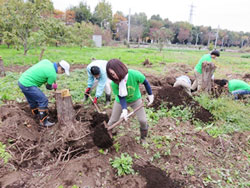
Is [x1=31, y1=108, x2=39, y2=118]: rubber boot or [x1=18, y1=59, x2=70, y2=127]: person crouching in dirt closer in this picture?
[x1=18, y1=59, x2=70, y2=127]: person crouching in dirt

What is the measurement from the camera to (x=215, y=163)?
3.00 m

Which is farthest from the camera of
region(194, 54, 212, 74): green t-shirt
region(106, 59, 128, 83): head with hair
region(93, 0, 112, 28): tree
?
region(93, 0, 112, 28): tree

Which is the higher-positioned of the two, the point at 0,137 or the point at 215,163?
the point at 0,137

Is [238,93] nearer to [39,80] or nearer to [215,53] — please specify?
[215,53]

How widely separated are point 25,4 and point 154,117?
11.8 m

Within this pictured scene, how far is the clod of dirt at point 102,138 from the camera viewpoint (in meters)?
2.86

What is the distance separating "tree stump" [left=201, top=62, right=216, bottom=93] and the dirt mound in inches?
38.0

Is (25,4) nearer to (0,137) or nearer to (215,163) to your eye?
(0,137)

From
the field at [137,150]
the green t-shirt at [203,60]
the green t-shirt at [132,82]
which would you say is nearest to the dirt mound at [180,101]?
the field at [137,150]

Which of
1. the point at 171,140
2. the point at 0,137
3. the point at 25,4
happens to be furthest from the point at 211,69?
the point at 25,4

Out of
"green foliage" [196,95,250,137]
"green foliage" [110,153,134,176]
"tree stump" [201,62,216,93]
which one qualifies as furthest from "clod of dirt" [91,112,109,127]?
"tree stump" [201,62,216,93]

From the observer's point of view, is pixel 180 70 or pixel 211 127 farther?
pixel 180 70

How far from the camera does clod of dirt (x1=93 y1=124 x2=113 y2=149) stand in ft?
9.38

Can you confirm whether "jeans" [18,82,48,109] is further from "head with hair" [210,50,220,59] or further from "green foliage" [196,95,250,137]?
"head with hair" [210,50,220,59]
